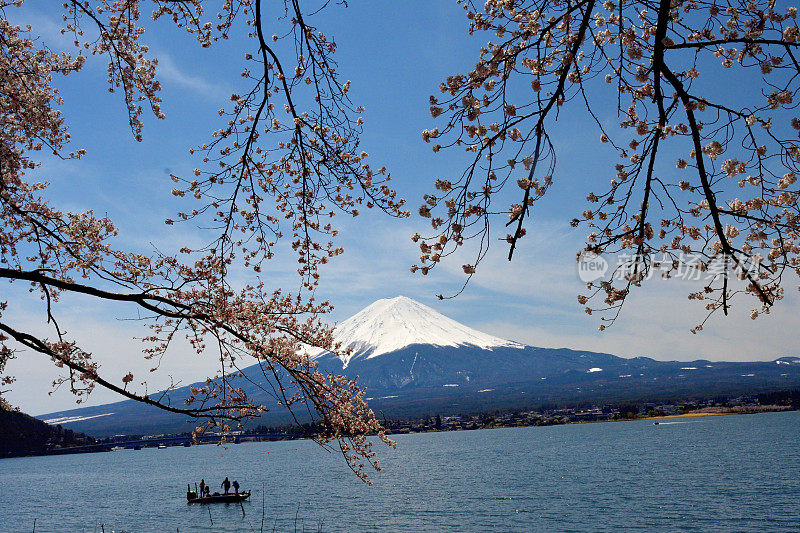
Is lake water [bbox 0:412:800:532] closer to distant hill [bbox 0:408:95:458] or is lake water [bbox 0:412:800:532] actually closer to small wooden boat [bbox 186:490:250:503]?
small wooden boat [bbox 186:490:250:503]

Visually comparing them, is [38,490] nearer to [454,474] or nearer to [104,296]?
[454,474]

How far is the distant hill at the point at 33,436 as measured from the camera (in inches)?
5571

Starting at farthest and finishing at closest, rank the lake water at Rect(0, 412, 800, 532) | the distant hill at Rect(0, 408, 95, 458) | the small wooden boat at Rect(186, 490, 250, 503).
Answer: the distant hill at Rect(0, 408, 95, 458), the small wooden boat at Rect(186, 490, 250, 503), the lake water at Rect(0, 412, 800, 532)

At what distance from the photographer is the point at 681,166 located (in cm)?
482

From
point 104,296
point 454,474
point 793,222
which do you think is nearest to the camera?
point 793,222

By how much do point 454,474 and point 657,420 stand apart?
109446 millimetres

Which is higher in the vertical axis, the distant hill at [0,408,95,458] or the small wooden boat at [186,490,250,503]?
the distant hill at [0,408,95,458]

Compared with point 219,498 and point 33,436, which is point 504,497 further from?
point 33,436

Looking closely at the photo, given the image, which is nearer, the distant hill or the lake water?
the lake water

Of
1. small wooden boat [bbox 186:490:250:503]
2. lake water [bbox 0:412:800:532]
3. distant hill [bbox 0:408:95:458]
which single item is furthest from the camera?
distant hill [bbox 0:408:95:458]

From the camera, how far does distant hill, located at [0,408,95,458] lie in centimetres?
14150

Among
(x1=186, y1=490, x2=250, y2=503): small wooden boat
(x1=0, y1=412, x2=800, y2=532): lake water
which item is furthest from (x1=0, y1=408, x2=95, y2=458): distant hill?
(x1=186, y1=490, x2=250, y2=503): small wooden boat

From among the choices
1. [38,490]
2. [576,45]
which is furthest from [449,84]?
[38,490]

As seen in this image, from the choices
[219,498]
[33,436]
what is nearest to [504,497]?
[219,498]
